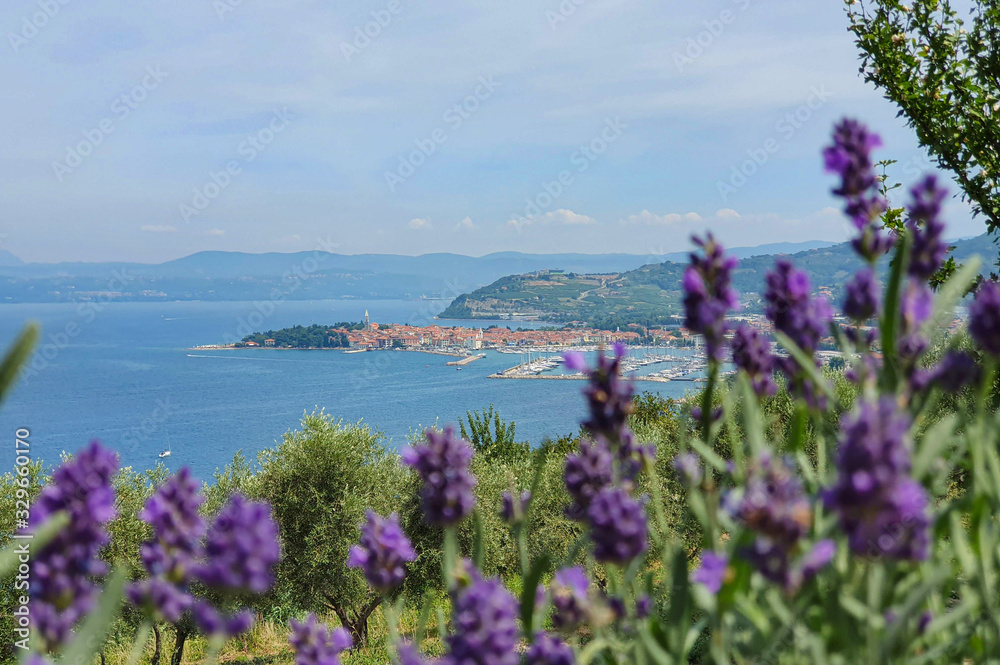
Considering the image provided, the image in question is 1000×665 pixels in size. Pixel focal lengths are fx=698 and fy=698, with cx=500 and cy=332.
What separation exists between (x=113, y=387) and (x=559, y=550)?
93.5 meters

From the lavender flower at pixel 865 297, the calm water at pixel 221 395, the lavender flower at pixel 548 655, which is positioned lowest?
the calm water at pixel 221 395

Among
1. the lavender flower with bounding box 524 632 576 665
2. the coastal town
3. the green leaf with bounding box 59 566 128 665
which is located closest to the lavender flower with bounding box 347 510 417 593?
the lavender flower with bounding box 524 632 576 665

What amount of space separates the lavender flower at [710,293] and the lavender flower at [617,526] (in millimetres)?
401

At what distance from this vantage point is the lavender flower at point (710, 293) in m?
1.53

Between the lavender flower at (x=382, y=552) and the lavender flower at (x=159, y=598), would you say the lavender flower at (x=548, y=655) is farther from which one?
the lavender flower at (x=159, y=598)

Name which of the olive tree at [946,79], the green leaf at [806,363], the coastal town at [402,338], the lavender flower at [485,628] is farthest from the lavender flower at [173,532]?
the coastal town at [402,338]

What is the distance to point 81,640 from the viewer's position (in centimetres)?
111

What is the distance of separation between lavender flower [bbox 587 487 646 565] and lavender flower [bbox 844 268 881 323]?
68cm

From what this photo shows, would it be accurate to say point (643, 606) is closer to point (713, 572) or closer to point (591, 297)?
point (713, 572)

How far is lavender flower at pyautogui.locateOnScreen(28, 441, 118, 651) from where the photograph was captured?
48.9 inches

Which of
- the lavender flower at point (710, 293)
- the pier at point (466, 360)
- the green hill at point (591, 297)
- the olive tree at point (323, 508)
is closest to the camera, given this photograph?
the lavender flower at point (710, 293)

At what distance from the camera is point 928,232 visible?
1.60 m

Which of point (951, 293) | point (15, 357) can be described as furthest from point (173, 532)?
point (951, 293)

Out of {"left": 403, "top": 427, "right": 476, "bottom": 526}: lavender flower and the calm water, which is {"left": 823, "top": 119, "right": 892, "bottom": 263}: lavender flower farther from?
the calm water
